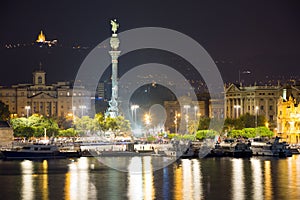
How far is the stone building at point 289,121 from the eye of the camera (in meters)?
114

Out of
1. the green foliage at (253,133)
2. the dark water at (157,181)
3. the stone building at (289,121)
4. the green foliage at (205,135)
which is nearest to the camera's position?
the dark water at (157,181)

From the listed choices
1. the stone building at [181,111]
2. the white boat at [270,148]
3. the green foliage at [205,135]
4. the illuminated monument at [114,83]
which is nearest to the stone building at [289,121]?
the green foliage at [205,135]

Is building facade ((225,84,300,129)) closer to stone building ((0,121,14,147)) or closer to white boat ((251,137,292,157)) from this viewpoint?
white boat ((251,137,292,157))

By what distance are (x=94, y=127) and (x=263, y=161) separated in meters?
49.0

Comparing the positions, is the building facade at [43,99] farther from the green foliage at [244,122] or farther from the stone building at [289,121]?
the stone building at [289,121]

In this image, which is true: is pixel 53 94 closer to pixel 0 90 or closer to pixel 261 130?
pixel 0 90

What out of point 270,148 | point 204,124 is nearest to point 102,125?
point 204,124

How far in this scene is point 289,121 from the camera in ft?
384

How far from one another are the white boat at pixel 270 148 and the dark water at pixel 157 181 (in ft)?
21.5

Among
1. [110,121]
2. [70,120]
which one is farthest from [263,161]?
[70,120]

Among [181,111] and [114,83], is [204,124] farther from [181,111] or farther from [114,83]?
[181,111]

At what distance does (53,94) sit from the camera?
190m

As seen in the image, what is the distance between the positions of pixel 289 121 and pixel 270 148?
29.1 metres

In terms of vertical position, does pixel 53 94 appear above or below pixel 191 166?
above
